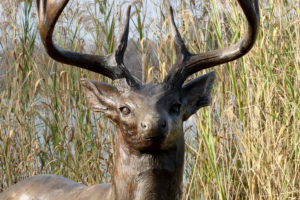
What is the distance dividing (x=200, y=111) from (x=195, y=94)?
1.11m

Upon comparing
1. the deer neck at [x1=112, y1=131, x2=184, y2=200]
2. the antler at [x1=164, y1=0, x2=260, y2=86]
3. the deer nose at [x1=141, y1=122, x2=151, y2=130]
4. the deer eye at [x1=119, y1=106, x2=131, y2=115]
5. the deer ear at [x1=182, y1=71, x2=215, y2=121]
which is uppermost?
the antler at [x1=164, y1=0, x2=260, y2=86]

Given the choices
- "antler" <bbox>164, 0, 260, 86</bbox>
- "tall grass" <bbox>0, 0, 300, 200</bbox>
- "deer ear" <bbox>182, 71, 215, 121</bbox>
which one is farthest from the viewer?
"tall grass" <bbox>0, 0, 300, 200</bbox>

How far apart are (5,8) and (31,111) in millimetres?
828

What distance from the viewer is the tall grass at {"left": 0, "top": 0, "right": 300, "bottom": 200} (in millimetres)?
3447

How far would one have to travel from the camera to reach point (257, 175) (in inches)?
133

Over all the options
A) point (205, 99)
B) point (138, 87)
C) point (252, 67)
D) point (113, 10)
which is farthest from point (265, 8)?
point (138, 87)

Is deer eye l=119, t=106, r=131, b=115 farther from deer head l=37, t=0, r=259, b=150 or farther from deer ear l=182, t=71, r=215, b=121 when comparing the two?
deer ear l=182, t=71, r=215, b=121

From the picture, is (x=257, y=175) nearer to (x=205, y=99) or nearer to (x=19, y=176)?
(x=205, y=99)

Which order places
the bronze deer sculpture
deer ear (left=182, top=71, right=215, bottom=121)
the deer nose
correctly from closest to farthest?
1. the deer nose
2. the bronze deer sculpture
3. deer ear (left=182, top=71, right=215, bottom=121)

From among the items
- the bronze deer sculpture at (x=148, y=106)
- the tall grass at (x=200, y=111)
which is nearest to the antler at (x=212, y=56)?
the bronze deer sculpture at (x=148, y=106)

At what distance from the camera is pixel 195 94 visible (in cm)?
244

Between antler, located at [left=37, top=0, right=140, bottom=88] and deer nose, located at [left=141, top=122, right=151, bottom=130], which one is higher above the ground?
antler, located at [left=37, top=0, right=140, bottom=88]

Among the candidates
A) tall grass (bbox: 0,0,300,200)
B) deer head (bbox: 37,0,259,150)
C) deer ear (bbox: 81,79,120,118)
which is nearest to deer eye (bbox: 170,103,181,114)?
deer head (bbox: 37,0,259,150)

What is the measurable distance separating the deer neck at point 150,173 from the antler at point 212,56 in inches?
10.9
